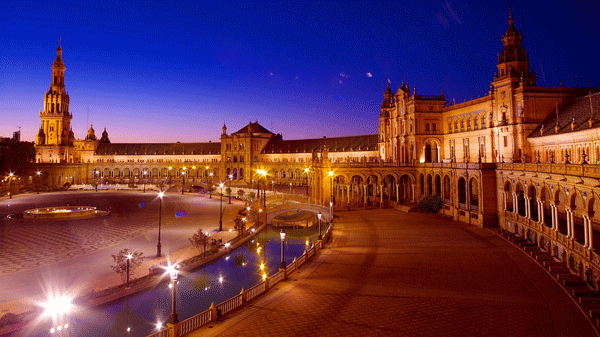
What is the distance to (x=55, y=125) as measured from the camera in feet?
389

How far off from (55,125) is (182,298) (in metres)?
120

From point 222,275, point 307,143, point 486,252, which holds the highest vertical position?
point 307,143

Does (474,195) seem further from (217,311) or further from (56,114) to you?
(56,114)

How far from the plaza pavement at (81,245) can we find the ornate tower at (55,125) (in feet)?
200

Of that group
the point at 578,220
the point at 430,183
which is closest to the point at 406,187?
the point at 430,183

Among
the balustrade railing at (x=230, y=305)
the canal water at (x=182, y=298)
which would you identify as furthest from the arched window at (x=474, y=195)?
the balustrade railing at (x=230, y=305)

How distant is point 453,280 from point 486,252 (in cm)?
840

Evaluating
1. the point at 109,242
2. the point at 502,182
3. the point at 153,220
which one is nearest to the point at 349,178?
the point at 502,182

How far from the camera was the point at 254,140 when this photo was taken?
114562 millimetres

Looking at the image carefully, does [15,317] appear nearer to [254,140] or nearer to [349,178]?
[349,178]

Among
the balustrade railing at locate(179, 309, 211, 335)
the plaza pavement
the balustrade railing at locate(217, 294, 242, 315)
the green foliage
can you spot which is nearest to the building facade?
the green foliage

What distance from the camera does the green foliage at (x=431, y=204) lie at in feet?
166

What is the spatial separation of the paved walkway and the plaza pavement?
13.4m

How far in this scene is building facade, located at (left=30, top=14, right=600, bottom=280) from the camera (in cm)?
2791
